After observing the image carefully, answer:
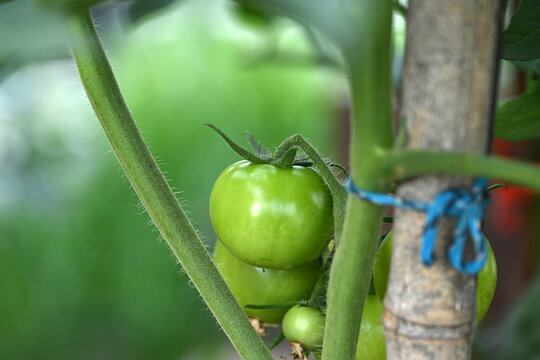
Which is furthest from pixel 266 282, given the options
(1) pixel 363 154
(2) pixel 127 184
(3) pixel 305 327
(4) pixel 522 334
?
(2) pixel 127 184

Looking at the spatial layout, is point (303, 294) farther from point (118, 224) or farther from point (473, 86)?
point (118, 224)

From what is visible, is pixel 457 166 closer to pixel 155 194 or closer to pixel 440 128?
pixel 440 128

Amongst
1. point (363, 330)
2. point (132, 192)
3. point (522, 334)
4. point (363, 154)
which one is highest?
point (363, 154)

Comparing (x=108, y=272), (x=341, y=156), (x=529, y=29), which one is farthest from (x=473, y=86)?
(x=108, y=272)

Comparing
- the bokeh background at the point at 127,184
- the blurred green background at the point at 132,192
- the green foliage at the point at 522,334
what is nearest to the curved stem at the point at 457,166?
the green foliage at the point at 522,334

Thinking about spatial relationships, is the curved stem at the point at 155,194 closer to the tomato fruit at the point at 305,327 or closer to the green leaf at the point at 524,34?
the tomato fruit at the point at 305,327

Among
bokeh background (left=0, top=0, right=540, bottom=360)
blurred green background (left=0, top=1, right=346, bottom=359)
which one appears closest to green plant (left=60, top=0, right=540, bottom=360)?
bokeh background (left=0, top=0, right=540, bottom=360)

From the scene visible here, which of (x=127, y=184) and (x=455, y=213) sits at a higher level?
(x=455, y=213)

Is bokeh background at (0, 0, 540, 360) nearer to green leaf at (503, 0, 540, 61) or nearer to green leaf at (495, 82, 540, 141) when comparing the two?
green leaf at (495, 82, 540, 141)
